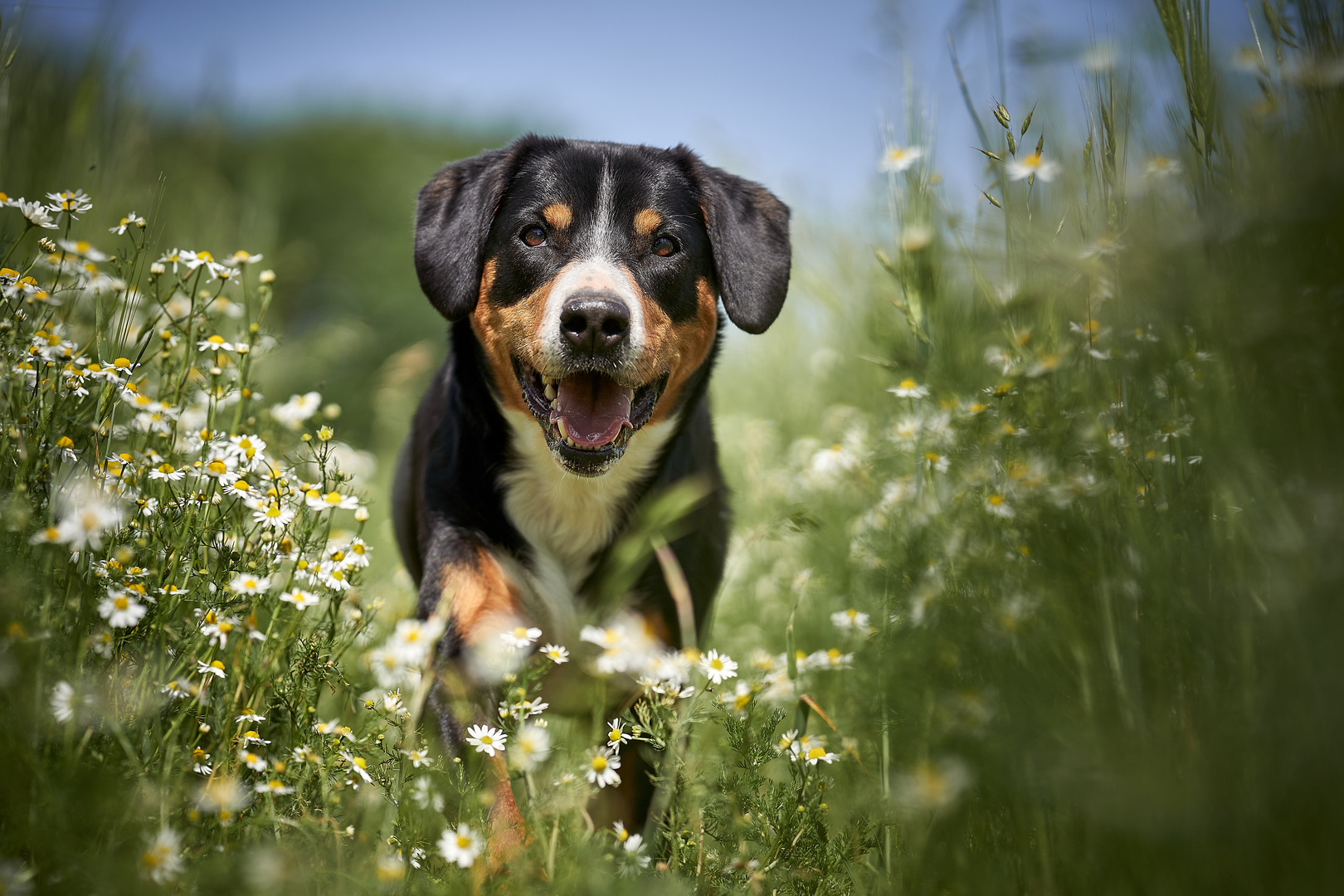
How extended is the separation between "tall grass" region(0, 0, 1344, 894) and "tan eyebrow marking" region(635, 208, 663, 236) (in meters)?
0.94

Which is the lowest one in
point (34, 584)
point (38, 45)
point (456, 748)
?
point (456, 748)

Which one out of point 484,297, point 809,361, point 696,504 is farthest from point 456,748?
point 809,361

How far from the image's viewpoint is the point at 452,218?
9.86 feet

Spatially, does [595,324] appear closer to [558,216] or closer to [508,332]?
[508,332]

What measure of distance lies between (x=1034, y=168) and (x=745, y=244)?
4.32ft

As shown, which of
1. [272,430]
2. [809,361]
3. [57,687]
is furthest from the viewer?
[809,361]

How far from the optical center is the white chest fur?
2918 millimetres

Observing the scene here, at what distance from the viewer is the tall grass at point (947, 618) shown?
1367mm

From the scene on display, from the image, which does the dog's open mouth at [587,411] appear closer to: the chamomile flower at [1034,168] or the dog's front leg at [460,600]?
the dog's front leg at [460,600]

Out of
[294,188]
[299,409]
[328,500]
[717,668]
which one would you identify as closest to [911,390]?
[717,668]

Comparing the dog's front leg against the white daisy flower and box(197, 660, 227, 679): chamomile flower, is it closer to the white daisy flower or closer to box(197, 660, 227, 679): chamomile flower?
box(197, 660, 227, 679): chamomile flower

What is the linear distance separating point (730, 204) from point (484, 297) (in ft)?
3.13

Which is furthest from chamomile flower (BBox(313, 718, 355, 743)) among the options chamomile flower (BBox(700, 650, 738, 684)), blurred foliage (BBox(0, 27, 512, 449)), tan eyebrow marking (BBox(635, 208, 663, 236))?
blurred foliage (BBox(0, 27, 512, 449))

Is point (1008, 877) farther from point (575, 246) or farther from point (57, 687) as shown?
point (575, 246)
